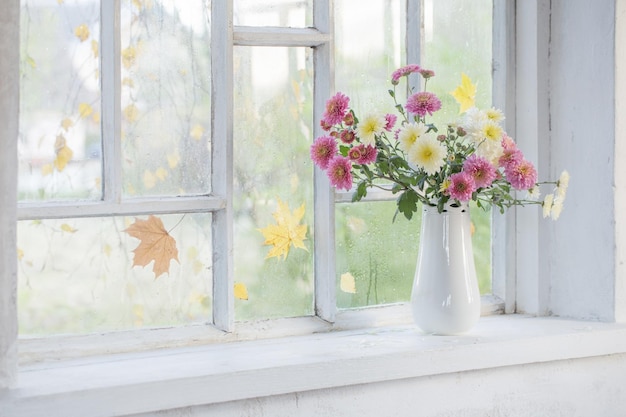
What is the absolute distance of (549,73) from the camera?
2.21 m

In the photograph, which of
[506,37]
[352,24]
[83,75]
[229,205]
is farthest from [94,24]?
[506,37]

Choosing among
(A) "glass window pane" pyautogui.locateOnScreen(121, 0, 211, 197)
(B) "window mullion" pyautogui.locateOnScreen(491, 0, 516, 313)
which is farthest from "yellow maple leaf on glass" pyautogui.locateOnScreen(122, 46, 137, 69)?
(B) "window mullion" pyautogui.locateOnScreen(491, 0, 516, 313)

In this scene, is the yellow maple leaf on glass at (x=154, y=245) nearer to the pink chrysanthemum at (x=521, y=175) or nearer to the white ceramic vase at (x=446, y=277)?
the white ceramic vase at (x=446, y=277)

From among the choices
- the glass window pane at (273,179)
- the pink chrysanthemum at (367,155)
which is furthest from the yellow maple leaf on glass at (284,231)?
the pink chrysanthemum at (367,155)

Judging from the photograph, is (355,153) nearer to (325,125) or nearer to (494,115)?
(325,125)

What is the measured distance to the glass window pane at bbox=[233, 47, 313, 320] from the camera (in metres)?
1.94

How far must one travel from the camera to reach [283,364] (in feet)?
5.56

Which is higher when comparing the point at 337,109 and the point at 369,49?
the point at 369,49

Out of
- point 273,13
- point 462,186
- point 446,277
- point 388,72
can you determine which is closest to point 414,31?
point 388,72

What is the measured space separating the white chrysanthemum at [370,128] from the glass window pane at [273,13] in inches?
10.9

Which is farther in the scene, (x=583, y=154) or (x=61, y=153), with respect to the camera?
(x=583, y=154)

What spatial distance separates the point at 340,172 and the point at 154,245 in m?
0.39

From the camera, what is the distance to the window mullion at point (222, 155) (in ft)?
6.15

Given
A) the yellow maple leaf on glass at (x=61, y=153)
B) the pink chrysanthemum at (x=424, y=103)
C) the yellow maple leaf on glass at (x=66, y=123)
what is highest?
the pink chrysanthemum at (x=424, y=103)
